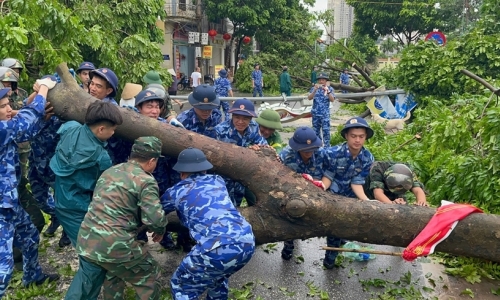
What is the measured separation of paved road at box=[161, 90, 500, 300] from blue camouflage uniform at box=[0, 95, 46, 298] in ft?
4.30

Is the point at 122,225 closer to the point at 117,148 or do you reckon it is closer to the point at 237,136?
the point at 117,148

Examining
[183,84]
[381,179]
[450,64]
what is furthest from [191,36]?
[381,179]

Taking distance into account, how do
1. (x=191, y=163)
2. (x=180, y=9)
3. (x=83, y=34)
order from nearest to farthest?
(x=191, y=163) → (x=83, y=34) → (x=180, y=9)

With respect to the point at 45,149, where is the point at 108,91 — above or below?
above

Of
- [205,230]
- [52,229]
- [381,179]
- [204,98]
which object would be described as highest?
[204,98]

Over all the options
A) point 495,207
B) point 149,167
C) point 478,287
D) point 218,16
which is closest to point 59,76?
point 149,167

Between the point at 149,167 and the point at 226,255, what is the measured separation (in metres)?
0.81

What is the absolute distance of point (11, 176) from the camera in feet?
10.4

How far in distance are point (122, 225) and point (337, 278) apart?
208 centimetres

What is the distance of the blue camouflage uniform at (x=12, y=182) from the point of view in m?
3.04

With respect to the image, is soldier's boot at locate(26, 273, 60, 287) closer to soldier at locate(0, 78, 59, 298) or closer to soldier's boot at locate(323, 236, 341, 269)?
soldier at locate(0, 78, 59, 298)

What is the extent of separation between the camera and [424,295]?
12.1ft

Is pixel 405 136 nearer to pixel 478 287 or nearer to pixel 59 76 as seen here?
pixel 478 287

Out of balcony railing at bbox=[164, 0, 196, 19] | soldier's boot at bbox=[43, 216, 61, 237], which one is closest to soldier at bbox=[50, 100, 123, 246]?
soldier's boot at bbox=[43, 216, 61, 237]
